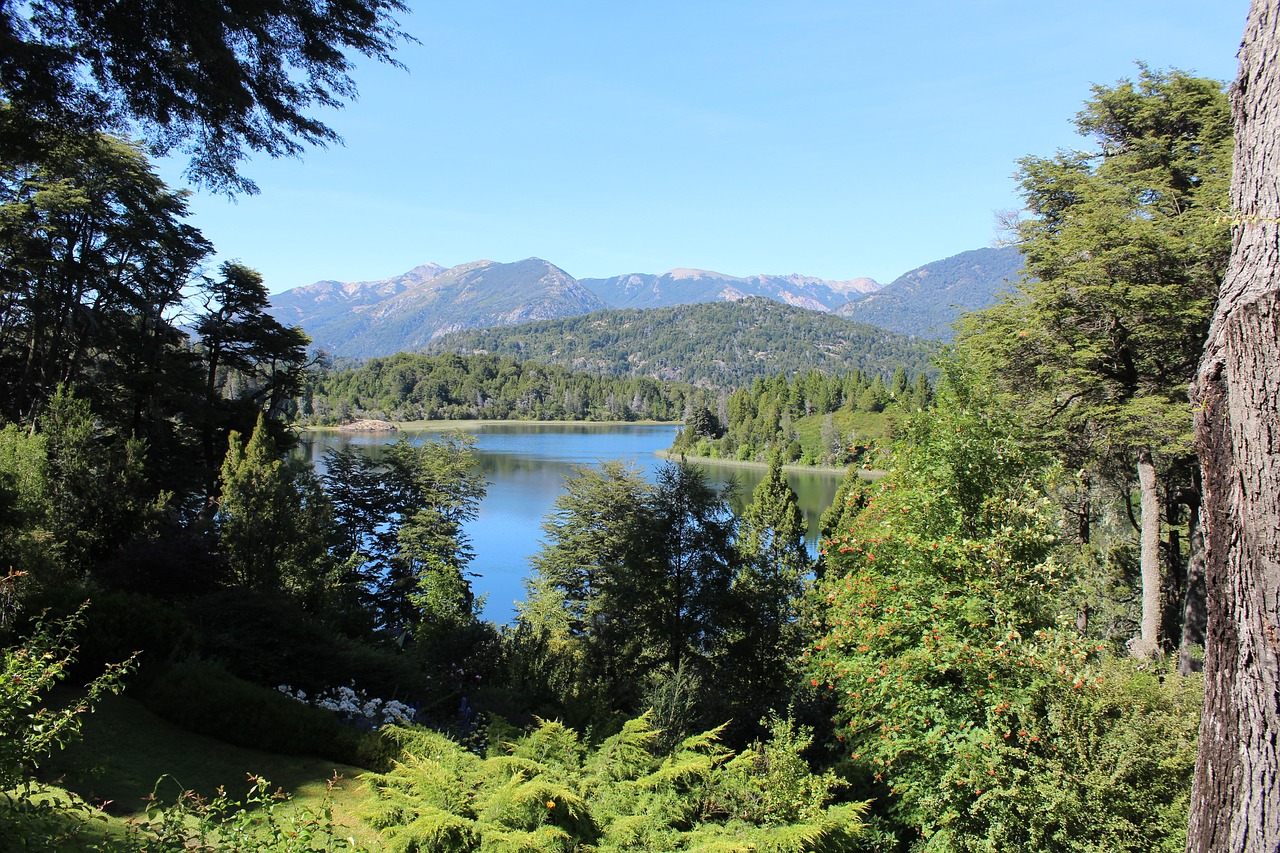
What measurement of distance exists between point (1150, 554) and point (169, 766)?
1325 cm

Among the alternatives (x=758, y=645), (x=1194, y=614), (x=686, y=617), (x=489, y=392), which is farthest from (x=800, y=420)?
(x=489, y=392)

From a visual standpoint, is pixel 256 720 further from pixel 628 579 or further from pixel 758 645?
pixel 758 645

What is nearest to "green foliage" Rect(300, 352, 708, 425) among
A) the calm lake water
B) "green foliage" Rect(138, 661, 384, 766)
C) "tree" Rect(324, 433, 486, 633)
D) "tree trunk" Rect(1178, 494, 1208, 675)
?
the calm lake water

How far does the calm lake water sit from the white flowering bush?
7722 millimetres

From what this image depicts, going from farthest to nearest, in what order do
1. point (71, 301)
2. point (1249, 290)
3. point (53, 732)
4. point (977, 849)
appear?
1. point (71, 301)
2. point (977, 849)
3. point (53, 732)
4. point (1249, 290)

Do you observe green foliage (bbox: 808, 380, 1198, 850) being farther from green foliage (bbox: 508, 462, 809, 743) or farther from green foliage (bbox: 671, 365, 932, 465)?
green foliage (bbox: 671, 365, 932, 465)

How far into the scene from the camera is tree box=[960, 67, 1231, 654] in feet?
33.3

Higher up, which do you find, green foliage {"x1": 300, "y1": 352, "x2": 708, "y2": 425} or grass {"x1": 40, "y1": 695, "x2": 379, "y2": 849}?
green foliage {"x1": 300, "y1": 352, "x2": 708, "y2": 425}

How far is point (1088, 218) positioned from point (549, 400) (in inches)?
6041

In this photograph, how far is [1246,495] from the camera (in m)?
2.26

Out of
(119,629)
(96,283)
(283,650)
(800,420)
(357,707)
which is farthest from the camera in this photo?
(800,420)

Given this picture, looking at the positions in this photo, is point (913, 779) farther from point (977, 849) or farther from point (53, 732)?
point (53, 732)

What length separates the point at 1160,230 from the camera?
10.1 metres

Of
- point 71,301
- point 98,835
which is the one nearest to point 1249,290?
point 98,835
